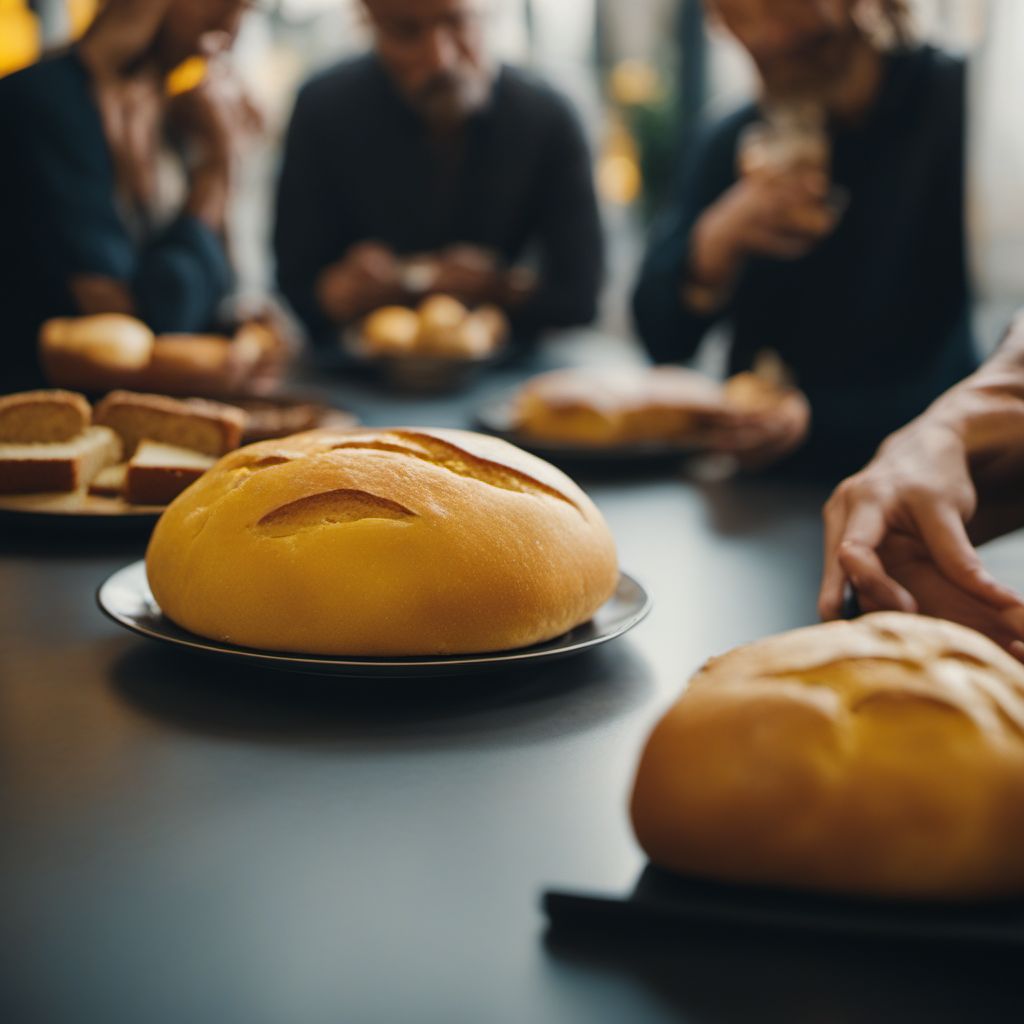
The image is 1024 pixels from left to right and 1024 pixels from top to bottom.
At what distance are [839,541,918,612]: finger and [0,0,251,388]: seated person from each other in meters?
1.53

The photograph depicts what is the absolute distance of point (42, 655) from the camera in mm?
850

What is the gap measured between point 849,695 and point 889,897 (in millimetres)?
85

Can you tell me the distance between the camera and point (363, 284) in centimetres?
279

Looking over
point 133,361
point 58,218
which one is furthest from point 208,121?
point 133,361

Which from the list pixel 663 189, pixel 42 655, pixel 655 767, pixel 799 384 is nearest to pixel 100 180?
pixel 799 384

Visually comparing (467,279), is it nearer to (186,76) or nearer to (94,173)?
(186,76)

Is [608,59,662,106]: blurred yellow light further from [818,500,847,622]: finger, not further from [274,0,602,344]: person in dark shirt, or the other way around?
[818,500,847,622]: finger

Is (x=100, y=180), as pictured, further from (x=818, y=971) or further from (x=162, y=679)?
(x=818, y=971)

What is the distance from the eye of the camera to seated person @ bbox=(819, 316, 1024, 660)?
2.62ft

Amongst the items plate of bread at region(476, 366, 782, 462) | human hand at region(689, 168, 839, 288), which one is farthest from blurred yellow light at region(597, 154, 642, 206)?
plate of bread at region(476, 366, 782, 462)

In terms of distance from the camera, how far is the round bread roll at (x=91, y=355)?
5.55 ft

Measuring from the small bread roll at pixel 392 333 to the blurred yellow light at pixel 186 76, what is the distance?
59 centimetres

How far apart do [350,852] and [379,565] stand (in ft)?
0.72

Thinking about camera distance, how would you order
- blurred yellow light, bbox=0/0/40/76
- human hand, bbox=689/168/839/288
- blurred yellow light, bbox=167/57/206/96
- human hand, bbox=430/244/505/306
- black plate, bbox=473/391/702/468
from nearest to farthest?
black plate, bbox=473/391/702/468 → human hand, bbox=689/168/839/288 → blurred yellow light, bbox=167/57/206/96 → human hand, bbox=430/244/505/306 → blurred yellow light, bbox=0/0/40/76
